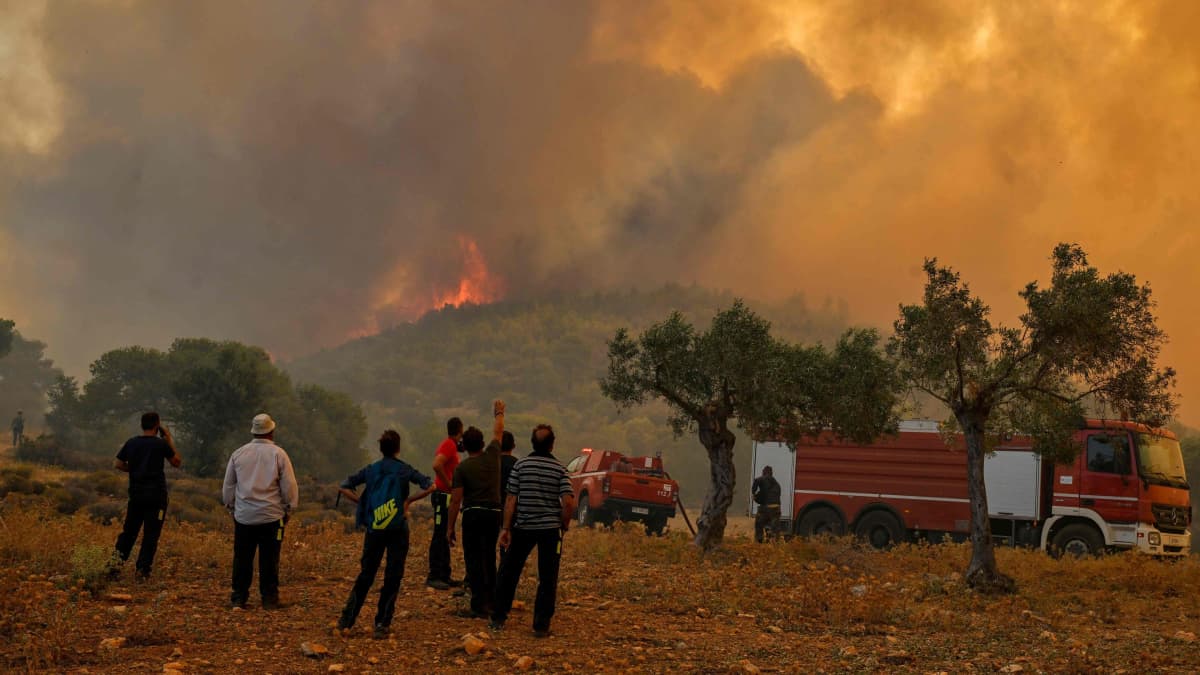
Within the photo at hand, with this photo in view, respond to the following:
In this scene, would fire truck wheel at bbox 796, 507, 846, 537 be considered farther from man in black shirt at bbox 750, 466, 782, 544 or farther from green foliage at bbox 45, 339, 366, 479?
green foliage at bbox 45, 339, 366, 479

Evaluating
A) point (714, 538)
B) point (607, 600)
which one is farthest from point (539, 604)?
point (714, 538)

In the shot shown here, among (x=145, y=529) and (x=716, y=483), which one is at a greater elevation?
(x=716, y=483)

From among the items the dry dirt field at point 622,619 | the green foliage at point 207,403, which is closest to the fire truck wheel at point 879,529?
the dry dirt field at point 622,619

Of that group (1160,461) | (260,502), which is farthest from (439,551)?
(1160,461)

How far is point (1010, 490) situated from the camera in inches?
968

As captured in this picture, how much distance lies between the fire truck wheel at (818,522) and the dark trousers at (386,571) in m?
19.5

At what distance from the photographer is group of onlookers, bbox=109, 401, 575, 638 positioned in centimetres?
1000

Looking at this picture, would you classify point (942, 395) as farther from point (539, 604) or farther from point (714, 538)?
point (539, 604)

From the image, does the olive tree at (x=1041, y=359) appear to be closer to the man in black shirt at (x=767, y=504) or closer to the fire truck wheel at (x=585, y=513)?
the man in black shirt at (x=767, y=504)

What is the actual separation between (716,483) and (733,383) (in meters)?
2.32

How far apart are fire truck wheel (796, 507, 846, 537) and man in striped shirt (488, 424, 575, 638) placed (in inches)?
725

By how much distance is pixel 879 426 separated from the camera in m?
21.3

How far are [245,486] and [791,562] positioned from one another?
1113cm

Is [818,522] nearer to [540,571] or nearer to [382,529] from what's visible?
[540,571]
